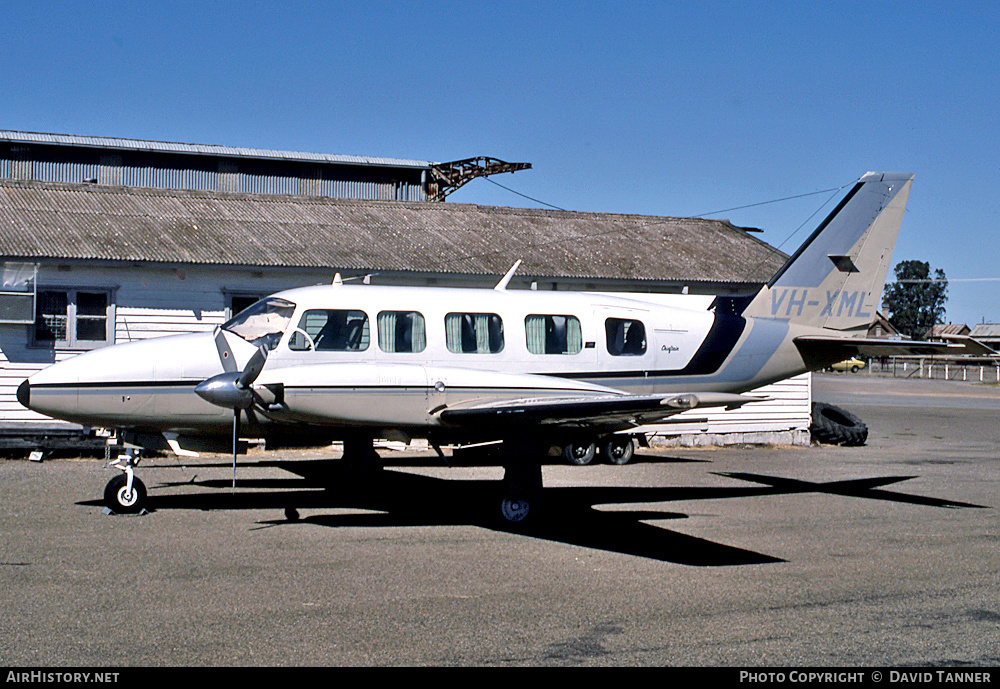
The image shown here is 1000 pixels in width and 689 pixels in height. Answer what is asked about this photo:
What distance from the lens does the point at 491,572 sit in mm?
8719

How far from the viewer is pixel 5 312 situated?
54.3ft

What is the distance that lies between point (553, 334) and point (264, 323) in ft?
12.1

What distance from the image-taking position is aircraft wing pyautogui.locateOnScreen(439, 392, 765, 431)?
9172mm

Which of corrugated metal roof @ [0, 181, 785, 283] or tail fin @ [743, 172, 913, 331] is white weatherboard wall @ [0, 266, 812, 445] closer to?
corrugated metal roof @ [0, 181, 785, 283]

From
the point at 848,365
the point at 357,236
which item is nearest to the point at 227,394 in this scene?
the point at 848,365

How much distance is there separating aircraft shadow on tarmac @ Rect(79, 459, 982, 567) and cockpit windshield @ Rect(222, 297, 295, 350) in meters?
2.14

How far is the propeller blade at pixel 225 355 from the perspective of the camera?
10.9 metres

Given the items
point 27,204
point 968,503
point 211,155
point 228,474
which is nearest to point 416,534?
point 228,474

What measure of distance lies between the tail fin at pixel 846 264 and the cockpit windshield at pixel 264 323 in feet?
23.3

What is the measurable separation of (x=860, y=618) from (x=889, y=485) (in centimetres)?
836

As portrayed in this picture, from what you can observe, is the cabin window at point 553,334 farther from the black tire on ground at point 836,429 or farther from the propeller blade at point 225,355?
the black tire on ground at point 836,429

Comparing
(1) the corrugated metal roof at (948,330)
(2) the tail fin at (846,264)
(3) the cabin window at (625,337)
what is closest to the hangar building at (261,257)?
(2) the tail fin at (846,264)

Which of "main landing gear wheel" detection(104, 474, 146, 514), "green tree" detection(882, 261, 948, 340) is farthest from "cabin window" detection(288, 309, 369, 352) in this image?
"green tree" detection(882, 261, 948, 340)

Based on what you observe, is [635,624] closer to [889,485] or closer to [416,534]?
[416,534]
